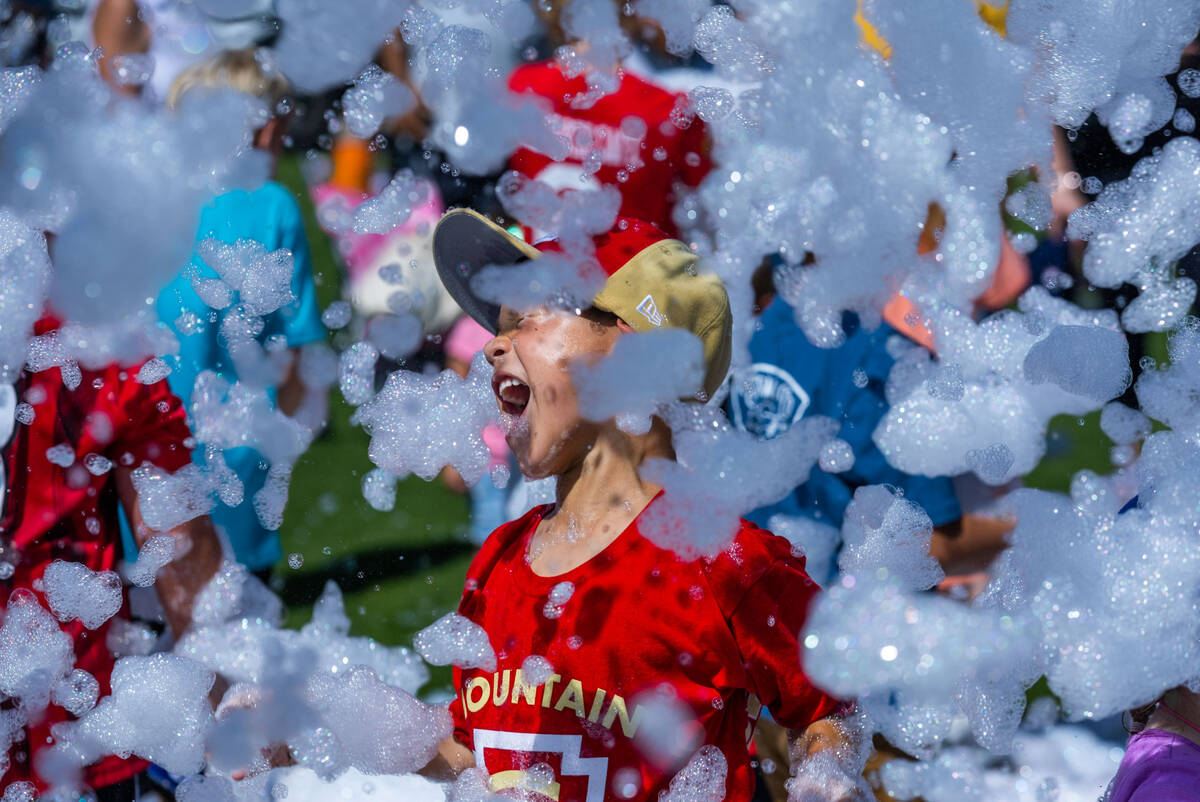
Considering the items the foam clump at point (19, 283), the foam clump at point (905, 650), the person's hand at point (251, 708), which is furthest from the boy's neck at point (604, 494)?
the foam clump at point (19, 283)

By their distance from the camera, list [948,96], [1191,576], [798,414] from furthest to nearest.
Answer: [798,414]
[948,96]
[1191,576]

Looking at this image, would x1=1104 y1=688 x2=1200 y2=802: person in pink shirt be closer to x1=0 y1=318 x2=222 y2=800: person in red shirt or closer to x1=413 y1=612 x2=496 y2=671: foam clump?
x1=413 y1=612 x2=496 y2=671: foam clump

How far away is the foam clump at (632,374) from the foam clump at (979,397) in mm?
426

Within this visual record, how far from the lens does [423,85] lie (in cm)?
152

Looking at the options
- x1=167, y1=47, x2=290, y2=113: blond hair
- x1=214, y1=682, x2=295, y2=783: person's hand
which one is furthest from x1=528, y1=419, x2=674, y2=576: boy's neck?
x1=167, y1=47, x2=290, y2=113: blond hair

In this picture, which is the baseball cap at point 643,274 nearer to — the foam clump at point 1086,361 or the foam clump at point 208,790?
the foam clump at point 1086,361

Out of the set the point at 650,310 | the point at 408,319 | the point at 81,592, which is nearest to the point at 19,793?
the point at 81,592

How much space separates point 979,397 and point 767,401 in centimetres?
32

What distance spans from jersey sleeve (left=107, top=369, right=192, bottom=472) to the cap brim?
0.40 meters

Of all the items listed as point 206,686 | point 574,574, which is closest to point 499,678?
point 574,574

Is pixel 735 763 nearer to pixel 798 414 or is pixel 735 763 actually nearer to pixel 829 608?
pixel 829 608

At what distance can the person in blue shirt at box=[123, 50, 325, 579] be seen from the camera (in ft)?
5.50

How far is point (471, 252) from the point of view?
141 cm

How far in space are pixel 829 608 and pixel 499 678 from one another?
0.33 m
